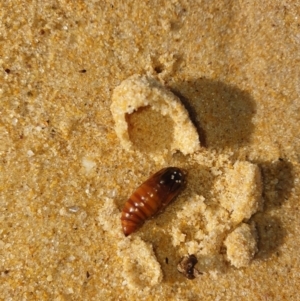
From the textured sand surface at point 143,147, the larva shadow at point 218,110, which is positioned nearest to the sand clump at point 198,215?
the textured sand surface at point 143,147

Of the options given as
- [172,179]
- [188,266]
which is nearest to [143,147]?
[172,179]

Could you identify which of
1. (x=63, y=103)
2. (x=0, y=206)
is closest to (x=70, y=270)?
(x=0, y=206)

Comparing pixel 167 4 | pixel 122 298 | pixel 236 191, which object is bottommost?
pixel 122 298

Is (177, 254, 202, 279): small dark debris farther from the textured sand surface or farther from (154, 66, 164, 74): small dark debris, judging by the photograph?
(154, 66, 164, 74): small dark debris

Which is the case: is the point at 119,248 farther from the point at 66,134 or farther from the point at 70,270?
the point at 66,134

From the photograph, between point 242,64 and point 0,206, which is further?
point 242,64

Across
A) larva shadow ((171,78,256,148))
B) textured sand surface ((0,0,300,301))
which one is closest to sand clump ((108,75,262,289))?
textured sand surface ((0,0,300,301))
